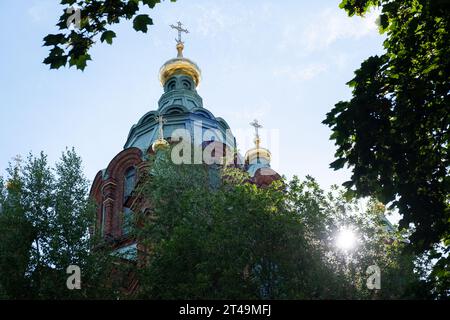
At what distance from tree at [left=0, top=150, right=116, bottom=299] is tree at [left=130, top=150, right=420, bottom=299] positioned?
4.35 feet

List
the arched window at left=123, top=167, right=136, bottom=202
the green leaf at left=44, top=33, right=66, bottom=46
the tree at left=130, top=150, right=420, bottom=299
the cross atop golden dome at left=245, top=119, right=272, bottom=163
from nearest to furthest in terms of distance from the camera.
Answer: the green leaf at left=44, top=33, right=66, bottom=46, the tree at left=130, top=150, right=420, bottom=299, the arched window at left=123, top=167, right=136, bottom=202, the cross atop golden dome at left=245, top=119, right=272, bottom=163

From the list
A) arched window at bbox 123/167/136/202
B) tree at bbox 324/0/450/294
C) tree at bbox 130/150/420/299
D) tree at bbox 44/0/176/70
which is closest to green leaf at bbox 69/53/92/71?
tree at bbox 44/0/176/70

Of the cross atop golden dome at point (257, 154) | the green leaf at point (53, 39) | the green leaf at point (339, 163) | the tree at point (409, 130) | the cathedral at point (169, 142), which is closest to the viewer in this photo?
A: the green leaf at point (53, 39)

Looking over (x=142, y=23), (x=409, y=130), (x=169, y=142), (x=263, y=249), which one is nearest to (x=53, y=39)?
(x=142, y=23)

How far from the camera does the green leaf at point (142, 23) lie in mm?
8430

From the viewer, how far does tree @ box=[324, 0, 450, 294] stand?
32.8 feet

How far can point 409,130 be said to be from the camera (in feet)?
33.2

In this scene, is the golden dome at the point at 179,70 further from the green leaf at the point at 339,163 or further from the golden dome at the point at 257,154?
the green leaf at the point at 339,163

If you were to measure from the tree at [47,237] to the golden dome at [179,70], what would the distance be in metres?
21.1

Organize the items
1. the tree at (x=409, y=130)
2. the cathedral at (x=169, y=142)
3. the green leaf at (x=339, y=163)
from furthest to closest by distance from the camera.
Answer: the cathedral at (x=169, y=142), the green leaf at (x=339, y=163), the tree at (x=409, y=130)

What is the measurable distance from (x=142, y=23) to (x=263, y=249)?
23.9ft

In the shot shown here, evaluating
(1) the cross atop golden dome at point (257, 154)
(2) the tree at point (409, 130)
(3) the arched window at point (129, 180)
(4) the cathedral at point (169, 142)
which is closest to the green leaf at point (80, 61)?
(2) the tree at point (409, 130)

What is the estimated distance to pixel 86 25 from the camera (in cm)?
857

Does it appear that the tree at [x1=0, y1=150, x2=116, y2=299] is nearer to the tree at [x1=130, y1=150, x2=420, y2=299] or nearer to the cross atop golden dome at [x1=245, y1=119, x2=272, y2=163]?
the tree at [x1=130, y1=150, x2=420, y2=299]
